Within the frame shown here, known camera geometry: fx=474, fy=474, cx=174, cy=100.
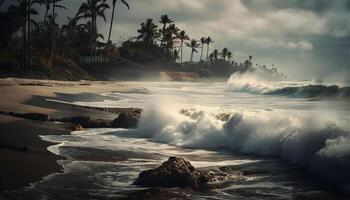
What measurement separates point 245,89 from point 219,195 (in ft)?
157

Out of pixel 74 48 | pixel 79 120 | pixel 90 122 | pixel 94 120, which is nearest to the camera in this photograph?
pixel 90 122

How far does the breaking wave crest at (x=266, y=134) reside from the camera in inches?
402

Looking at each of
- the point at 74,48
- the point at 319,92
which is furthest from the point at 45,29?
the point at 319,92

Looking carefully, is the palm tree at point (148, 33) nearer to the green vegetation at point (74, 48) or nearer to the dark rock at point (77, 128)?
the green vegetation at point (74, 48)

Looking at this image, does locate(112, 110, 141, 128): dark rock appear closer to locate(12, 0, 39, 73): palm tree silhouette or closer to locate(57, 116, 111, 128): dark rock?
locate(57, 116, 111, 128): dark rock

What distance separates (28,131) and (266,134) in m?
7.33

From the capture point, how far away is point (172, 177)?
8.78 metres

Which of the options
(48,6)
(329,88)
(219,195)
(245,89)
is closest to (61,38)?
(48,6)

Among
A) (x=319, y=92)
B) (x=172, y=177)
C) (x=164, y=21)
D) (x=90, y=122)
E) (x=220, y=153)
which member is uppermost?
(x=164, y=21)

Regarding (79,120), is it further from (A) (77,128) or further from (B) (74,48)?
(B) (74,48)

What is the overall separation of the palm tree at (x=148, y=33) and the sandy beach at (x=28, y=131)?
166 feet

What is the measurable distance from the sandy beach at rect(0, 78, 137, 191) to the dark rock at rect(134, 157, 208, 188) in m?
2.13

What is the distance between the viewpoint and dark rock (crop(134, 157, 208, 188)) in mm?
8758

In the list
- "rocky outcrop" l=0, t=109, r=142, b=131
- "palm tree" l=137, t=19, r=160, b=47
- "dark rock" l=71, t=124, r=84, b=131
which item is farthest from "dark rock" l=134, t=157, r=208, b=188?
"palm tree" l=137, t=19, r=160, b=47
